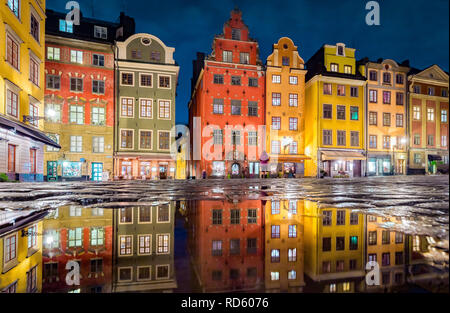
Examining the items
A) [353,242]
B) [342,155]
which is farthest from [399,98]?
[353,242]

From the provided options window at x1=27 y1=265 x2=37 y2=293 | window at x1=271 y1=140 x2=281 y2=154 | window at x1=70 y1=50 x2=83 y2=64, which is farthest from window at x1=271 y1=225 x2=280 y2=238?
window at x1=70 y1=50 x2=83 y2=64

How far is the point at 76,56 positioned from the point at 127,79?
17.1 ft

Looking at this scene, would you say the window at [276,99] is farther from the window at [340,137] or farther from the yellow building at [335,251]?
the yellow building at [335,251]

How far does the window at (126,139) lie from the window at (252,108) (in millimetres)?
13856

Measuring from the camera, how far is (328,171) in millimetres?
33438

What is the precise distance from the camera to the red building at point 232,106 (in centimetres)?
3042

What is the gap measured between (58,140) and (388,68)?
134 feet

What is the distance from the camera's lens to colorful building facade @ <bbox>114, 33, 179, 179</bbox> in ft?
91.0

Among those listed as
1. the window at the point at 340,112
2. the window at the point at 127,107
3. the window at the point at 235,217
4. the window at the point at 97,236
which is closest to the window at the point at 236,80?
the window at the point at 127,107

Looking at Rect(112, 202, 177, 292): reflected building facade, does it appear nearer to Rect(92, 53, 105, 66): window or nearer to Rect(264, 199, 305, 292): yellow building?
Rect(264, 199, 305, 292): yellow building

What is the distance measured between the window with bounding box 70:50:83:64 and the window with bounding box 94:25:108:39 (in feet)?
12.9

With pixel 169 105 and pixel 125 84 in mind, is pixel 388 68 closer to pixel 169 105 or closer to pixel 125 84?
pixel 169 105

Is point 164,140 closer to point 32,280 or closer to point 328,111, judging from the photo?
point 328,111

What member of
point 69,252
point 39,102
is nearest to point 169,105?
point 39,102
